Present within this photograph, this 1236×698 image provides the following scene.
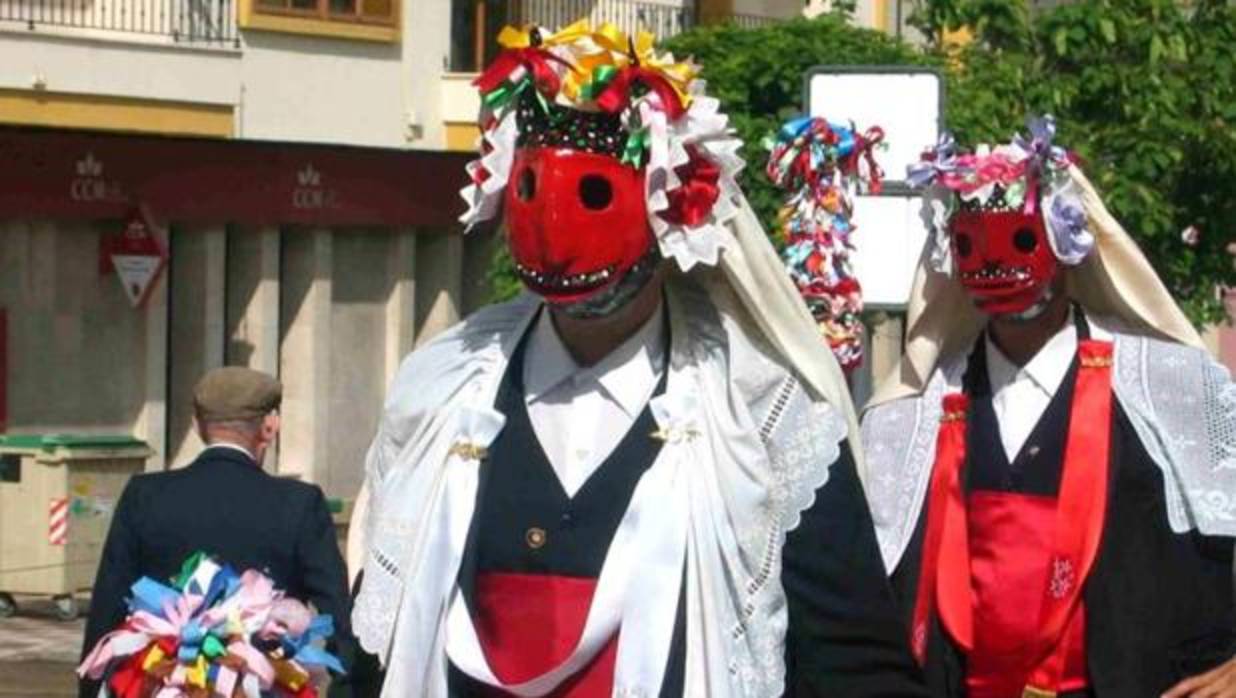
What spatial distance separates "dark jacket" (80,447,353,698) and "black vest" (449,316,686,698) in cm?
352

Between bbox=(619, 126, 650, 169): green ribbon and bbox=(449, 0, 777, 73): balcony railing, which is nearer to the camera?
bbox=(619, 126, 650, 169): green ribbon

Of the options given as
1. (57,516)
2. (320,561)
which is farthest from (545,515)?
(57,516)

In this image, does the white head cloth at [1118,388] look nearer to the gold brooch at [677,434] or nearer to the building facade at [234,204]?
the gold brooch at [677,434]

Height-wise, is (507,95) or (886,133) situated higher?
(886,133)

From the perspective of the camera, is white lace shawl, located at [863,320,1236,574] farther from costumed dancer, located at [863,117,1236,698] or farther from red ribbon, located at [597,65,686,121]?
red ribbon, located at [597,65,686,121]

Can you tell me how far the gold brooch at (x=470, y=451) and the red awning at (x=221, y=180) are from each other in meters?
18.3

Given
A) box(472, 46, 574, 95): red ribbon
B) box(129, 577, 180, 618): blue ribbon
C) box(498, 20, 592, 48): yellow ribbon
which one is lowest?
box(129, 577, 180, 618): blue ribbon

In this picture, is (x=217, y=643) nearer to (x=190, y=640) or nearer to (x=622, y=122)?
(x=190, y=640)

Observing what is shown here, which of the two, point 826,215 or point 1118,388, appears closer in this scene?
point 1118,388

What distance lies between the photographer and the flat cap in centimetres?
814

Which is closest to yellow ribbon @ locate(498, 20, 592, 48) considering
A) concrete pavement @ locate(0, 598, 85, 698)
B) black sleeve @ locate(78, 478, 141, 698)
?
black sleeve @ locate(78, 478, 141, 698)

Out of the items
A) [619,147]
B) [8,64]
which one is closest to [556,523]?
[619,147]

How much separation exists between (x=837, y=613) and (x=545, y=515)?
42 cm

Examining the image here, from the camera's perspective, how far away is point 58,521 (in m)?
19.1
